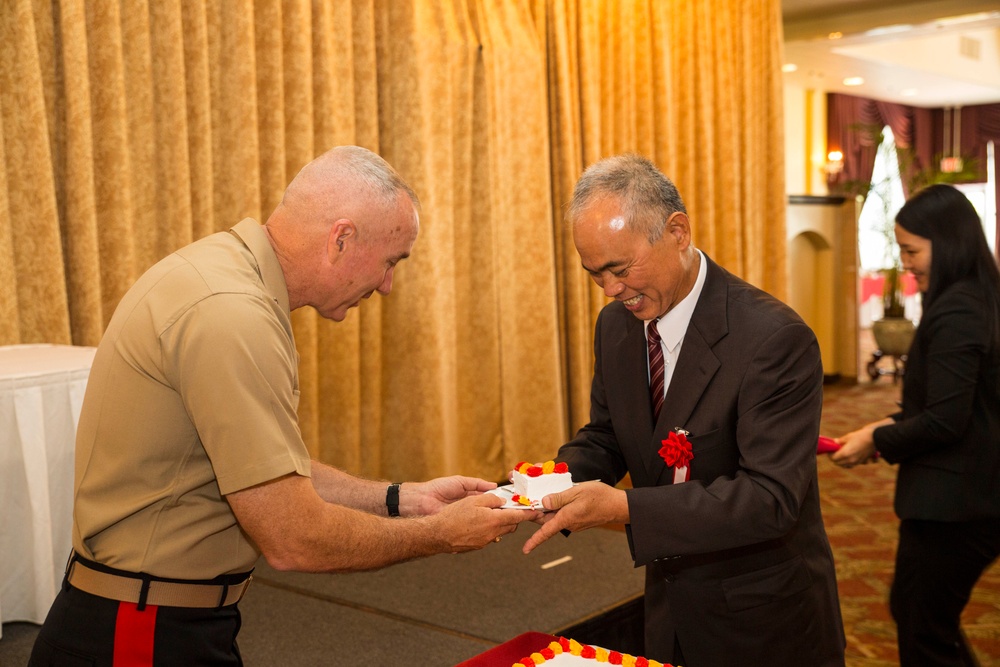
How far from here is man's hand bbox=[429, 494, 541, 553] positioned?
6.43ft

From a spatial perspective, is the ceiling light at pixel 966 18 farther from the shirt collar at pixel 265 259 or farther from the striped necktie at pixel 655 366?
the shirt collar at pixel 265 259

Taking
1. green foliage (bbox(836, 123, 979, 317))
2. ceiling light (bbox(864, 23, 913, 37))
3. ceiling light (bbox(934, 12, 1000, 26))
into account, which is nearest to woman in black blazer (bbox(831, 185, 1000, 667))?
ceiling light (bbox(934, 12, 1000, 26))

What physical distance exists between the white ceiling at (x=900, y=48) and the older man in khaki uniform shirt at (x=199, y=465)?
859 centimetres

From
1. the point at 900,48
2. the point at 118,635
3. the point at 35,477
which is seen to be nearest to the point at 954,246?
the point at 118,635

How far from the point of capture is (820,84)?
1395 centimetres

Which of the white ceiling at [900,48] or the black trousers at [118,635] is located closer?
the black trousers at [118,635]

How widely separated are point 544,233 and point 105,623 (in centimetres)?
476

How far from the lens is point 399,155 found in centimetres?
552

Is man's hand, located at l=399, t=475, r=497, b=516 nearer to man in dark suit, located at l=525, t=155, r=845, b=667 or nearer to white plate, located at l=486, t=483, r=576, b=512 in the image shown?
white plate, located at l=486, t=483, r=576, b=512

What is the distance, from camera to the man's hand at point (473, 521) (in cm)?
196

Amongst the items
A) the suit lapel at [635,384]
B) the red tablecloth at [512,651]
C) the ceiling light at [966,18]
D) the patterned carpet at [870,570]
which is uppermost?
the ceiling light at [966,18]

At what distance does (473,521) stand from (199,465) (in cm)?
59

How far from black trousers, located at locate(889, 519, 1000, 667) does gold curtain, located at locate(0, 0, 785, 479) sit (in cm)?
318

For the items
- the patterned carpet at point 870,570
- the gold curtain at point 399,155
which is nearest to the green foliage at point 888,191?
the patterned carpet at point 870,570
